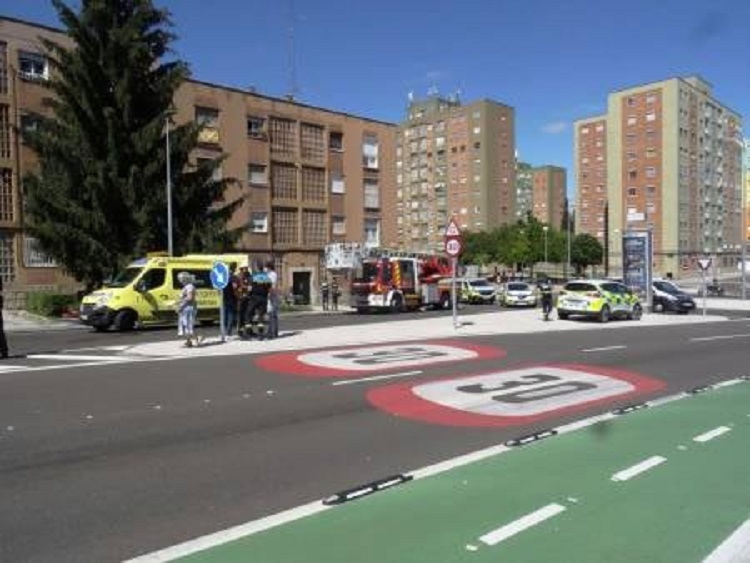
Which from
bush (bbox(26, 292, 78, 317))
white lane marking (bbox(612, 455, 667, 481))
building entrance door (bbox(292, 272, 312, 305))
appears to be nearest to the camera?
white lane marking (bbox(612, 455, 667, 481))

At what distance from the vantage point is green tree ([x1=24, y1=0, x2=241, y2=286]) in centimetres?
3130

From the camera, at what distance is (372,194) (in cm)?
5384

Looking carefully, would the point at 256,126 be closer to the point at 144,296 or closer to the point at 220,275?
the point at 144,296

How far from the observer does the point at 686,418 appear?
961 centimetres

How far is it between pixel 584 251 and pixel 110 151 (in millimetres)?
90362

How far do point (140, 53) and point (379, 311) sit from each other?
15.0 metres

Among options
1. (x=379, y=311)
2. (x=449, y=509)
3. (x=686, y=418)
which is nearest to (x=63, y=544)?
(x=449, y=509)

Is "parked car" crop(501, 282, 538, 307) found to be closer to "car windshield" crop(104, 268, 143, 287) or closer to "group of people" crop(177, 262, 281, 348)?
"car windshield" crop(104, 268, 143, 287)

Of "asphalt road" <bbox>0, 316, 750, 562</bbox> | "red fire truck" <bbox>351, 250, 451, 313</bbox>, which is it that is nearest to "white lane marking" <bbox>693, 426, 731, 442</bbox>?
"asphalt road" <bbox>0, 316, 750, 562</bbox>

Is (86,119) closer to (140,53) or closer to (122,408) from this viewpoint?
(140,53)

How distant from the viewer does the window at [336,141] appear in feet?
169

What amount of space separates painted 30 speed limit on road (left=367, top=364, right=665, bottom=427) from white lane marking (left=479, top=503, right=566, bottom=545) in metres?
3.34

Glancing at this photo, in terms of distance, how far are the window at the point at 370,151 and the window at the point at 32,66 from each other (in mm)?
21227

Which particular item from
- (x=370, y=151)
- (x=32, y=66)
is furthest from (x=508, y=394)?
(x=370, y=151)
